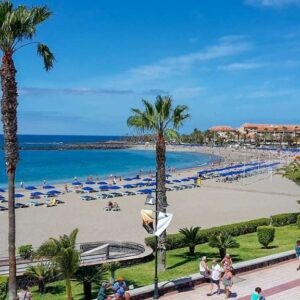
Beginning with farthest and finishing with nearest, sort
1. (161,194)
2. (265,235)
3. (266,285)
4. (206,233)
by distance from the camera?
1. (206,233)
2. (265,235)
3. (161,194)
4. (266,285)

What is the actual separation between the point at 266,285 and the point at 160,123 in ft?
20.9

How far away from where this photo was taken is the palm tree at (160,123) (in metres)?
16.2

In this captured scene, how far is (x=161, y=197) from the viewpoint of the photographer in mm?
16047

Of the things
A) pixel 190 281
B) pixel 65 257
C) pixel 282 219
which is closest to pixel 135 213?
pixel 282 219

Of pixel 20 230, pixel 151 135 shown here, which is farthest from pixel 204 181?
pixel 151 135

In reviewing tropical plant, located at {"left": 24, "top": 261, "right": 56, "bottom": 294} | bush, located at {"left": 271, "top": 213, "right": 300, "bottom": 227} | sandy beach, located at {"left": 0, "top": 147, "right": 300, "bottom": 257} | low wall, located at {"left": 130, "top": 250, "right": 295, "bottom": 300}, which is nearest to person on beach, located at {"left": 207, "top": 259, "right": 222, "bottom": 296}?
low wall, located at {"left": 130, "top": 250, "right": 295, "bottom": 300}

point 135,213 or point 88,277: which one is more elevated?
point 88,277

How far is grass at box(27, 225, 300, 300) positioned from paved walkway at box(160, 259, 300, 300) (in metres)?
1.97

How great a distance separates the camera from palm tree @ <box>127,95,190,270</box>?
636 inches

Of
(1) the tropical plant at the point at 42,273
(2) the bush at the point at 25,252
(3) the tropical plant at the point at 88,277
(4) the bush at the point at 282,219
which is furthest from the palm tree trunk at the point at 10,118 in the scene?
(4) the bush at the point at 282,219

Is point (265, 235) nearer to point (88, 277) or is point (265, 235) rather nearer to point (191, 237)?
point (191, 237)

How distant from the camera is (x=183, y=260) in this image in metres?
17.6

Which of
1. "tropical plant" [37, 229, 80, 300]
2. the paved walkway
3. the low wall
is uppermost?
"tropical plant" [37, 229, 80, 300]

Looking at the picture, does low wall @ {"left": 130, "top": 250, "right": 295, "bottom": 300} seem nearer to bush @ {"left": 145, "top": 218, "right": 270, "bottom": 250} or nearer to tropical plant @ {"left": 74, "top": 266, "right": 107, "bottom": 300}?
tropical plant @ {"left": 74, "top": 266, "right": 107, "bottom": 300}
